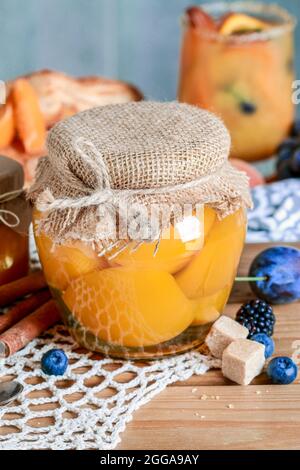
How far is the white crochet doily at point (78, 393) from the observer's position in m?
0.76

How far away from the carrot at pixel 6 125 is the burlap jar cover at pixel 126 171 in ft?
1.45

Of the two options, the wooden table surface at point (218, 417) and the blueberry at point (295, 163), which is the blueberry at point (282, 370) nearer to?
the wooden table surface at point (218, 417)

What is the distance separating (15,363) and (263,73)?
89 cm

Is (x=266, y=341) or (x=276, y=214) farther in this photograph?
(x=276, y=214)

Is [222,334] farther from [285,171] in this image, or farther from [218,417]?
[285,171]

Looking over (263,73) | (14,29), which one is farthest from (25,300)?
(14,29)

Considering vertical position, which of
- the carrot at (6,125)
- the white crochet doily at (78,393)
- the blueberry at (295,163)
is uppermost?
the carrot at (6,125)

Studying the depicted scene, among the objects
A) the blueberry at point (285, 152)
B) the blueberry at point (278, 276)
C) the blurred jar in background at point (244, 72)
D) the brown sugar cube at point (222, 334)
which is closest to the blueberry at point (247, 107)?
the blurred jar in background at point (244, 72)

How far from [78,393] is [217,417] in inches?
5.6

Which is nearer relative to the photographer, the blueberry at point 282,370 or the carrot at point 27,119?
the blueberry at point 282,370

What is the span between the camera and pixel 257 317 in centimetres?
90

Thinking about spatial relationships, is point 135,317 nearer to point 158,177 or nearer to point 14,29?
point 158,177

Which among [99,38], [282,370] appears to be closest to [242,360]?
[282,370]

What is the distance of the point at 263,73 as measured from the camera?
1.56 metres
